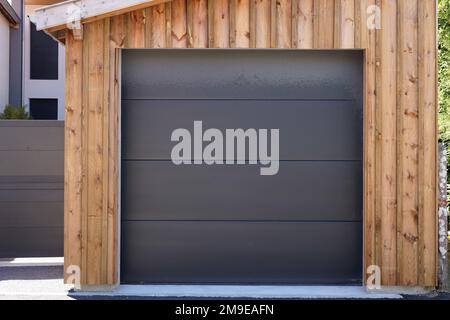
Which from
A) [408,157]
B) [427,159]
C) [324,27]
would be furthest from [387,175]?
[324,27]

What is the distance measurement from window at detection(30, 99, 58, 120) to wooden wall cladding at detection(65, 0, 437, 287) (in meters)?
8.38

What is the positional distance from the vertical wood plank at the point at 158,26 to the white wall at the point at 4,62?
729cm

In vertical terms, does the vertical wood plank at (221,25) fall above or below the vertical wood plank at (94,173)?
above

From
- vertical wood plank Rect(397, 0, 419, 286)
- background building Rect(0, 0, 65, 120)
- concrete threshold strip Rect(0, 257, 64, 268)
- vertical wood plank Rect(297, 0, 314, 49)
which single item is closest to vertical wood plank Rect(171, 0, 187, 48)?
vertical wood plank Rect(297, 0, 314, 49)

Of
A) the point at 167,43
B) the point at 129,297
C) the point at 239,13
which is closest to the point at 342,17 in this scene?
the point at 239,13

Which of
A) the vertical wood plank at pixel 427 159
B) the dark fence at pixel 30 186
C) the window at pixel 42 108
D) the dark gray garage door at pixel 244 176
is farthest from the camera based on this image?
the window at pixel 42 108

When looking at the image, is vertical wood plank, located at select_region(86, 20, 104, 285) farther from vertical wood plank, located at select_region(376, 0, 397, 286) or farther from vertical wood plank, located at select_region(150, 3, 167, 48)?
vertical wood plank, located at select_region(376, 0, 397, 286)

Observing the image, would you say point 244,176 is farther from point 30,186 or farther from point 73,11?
point 30,186

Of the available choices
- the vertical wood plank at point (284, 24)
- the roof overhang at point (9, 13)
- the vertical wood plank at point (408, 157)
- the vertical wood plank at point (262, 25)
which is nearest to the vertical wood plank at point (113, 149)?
the vertical wood plank at point (262, 25)

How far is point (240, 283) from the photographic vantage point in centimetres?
710

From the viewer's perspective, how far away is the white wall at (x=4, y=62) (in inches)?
516

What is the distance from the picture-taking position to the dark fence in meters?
8.72

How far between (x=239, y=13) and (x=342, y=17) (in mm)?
1147

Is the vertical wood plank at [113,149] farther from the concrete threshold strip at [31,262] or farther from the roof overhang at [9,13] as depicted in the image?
the roof overhang at [9,13]
